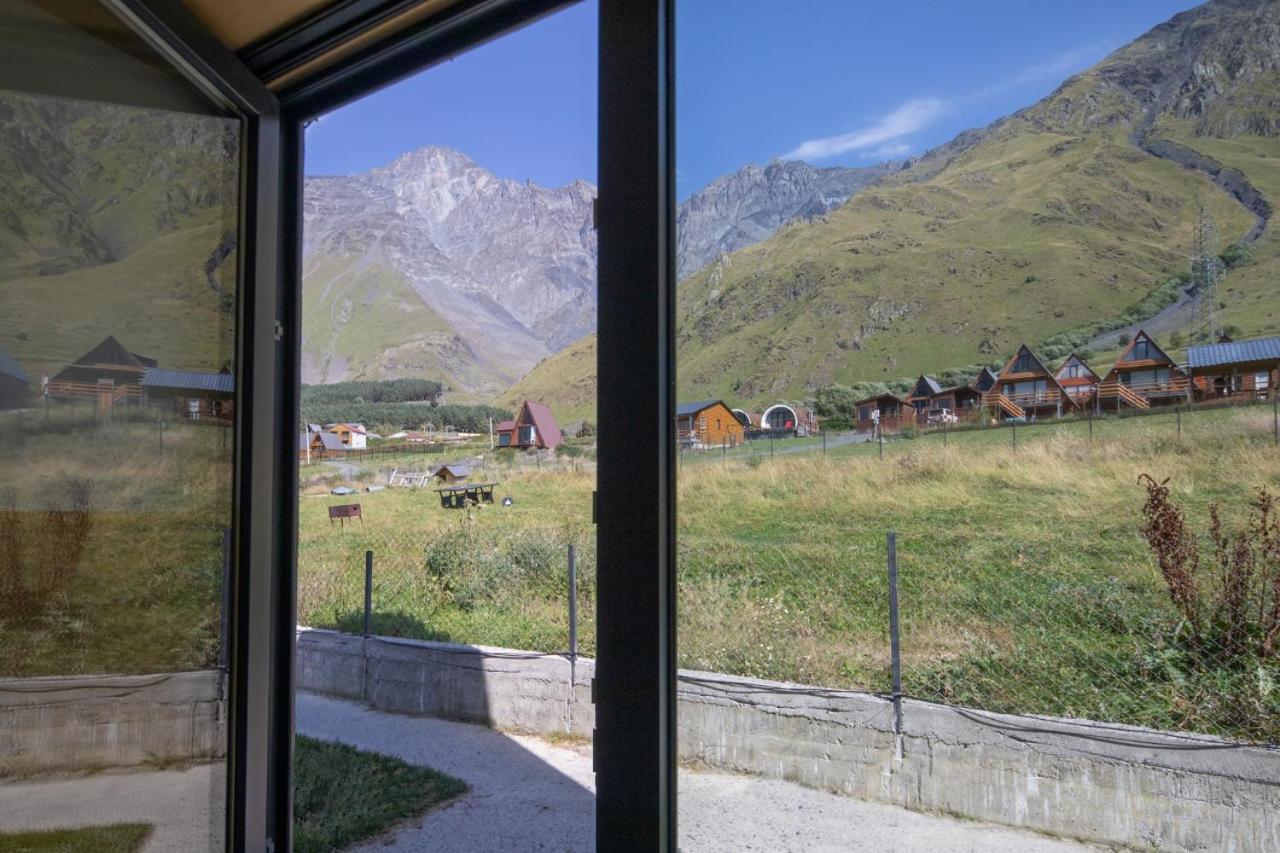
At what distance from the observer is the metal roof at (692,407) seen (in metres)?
1.22

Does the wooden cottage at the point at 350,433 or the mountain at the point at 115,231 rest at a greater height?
the mountain at the point at 115,231

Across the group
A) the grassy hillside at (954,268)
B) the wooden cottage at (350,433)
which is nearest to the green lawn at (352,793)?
the wooden cottage at (350,433)

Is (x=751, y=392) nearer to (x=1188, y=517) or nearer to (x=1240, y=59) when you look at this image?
(x=1188, y=517)

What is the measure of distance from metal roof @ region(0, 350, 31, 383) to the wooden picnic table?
36.0 inches

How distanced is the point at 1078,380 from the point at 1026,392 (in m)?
0.06

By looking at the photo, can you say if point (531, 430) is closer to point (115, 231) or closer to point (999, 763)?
point (115, 231)

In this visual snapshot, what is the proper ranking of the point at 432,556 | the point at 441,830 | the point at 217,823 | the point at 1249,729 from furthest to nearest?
the point at 432,556 → the point at 441,830 → the point at 217,823 → the point at 1249,729

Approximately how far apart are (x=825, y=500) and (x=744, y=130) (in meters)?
0.60

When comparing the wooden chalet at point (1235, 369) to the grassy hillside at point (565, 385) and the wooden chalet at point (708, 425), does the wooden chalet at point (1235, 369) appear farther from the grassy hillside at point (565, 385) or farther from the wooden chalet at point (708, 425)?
the grassy hillside at point (565, 385)

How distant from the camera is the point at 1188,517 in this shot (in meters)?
0.88

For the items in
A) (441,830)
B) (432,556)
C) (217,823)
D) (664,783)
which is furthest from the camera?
(432,556)

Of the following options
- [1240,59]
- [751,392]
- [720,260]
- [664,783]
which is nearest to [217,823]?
[664,783]

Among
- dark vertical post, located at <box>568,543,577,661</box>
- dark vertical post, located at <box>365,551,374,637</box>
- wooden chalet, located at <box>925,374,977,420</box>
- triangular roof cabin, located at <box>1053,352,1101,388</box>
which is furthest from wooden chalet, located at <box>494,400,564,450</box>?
triangular roof cabin, located at <box>1053,352,1101,388</box>

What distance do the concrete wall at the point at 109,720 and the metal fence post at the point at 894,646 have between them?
119 centimetres
